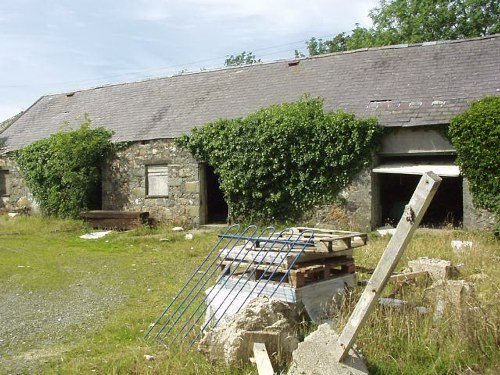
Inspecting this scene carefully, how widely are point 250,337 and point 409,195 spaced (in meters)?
12.8

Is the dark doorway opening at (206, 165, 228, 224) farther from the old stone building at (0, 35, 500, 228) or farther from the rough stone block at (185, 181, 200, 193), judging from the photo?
the rough stone block at (185, 181, 200, 193)

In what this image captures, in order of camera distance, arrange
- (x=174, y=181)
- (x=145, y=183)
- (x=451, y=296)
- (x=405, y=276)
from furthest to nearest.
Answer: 1. (x=145, y=183)
2. (x=174, y=181)
3. (x=405, y=276)
4. (x=451, y=296)

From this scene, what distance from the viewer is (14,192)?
2102 centimetres

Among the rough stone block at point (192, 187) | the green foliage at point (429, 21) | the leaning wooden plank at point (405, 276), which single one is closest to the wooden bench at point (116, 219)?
the rough stone block at point (192, 187)

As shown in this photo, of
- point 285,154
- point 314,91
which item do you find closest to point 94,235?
point 285,154

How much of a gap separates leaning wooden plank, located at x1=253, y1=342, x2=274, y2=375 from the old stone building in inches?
360

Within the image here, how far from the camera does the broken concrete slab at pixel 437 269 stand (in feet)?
23.2

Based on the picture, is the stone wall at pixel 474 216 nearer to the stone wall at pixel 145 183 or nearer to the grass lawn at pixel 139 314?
the grass lawn at pixel 139 314

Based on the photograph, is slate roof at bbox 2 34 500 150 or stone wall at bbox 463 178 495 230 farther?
slate roof at bbox 2 34 500 150

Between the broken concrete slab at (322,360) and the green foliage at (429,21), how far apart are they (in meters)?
28.8

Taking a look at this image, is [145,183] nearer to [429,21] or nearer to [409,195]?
[409,195]

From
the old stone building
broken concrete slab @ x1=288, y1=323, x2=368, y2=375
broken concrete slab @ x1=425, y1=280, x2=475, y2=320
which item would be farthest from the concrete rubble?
the old stone building

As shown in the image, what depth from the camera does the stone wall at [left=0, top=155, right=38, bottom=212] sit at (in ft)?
67.4

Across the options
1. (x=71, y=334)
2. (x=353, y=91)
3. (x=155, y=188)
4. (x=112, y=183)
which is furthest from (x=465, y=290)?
(x=112, y=183)
